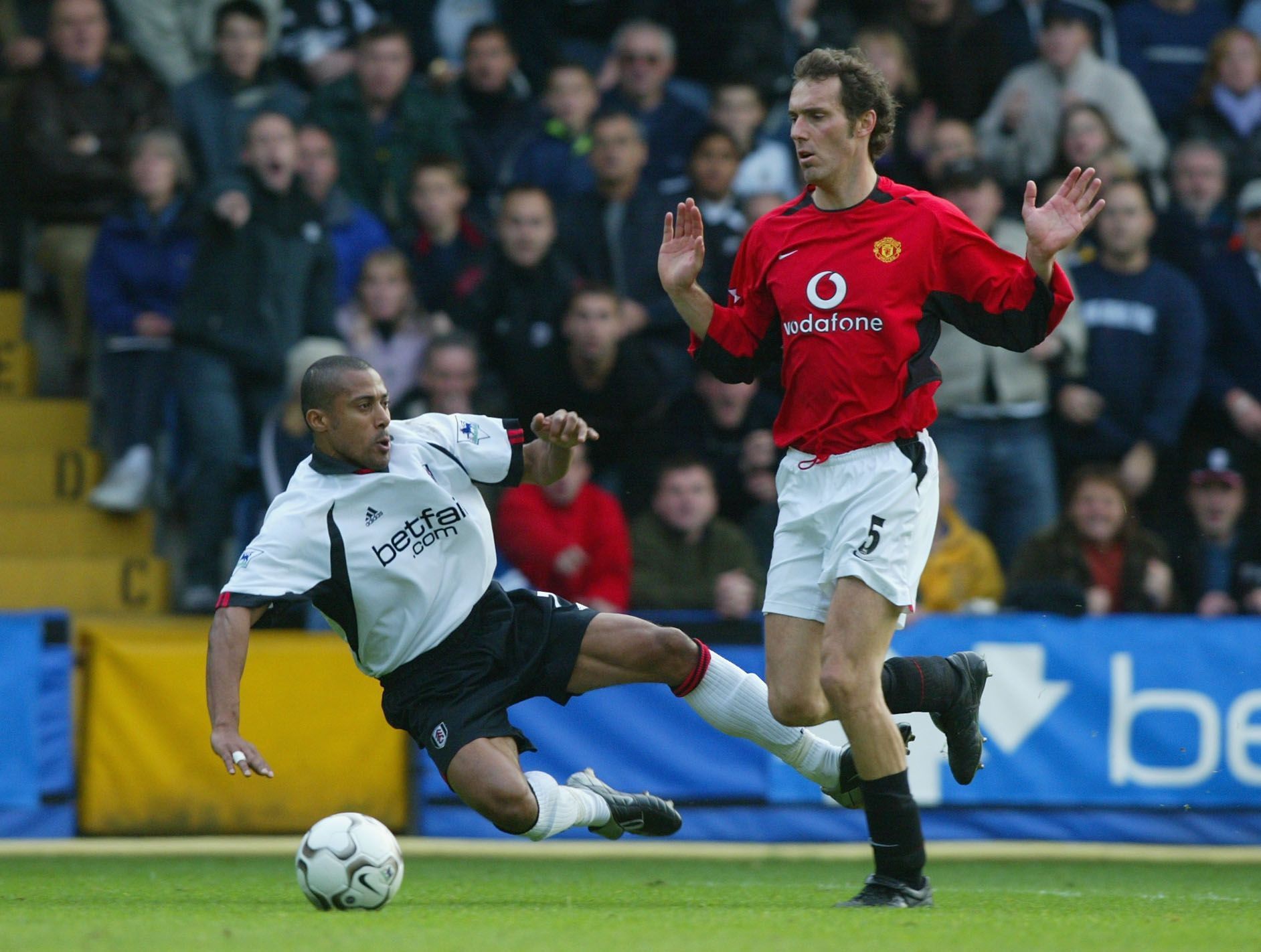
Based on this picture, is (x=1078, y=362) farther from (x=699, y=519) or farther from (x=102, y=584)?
(x=102, y=584)

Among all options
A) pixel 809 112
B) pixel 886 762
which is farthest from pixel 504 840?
pixel 809 112

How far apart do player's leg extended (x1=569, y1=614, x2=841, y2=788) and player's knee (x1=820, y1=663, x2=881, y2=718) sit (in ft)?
2.26

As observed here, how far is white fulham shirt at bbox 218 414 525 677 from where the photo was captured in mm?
6422

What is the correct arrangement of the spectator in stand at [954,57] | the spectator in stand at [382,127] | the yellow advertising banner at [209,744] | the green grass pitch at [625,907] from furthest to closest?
the spectator in stand at [954,57], the spectator in stand at [382,127], the yellow advertising banner at [209,744], the green grass pitch at [625,907]

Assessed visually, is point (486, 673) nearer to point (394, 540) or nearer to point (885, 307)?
point (394, 540)

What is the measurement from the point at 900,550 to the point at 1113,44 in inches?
279

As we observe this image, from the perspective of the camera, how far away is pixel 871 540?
6023mm

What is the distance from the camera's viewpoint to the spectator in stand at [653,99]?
11508 mm

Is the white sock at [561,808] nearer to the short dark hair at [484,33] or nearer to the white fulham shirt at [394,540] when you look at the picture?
the white fulham shirt at [394,540]

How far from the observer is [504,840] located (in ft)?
30.9

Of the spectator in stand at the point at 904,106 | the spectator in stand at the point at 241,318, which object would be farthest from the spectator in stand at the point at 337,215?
the spectator in stand at the point at 904,106

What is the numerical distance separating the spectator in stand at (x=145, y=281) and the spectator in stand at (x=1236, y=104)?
5.99 m

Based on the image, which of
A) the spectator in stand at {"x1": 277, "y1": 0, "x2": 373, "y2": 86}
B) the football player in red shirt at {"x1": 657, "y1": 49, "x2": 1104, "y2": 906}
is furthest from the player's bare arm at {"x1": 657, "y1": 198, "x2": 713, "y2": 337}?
the spectator in stand at {"x1": 277, "y1": 0, "x2": 373, "y2": 86}

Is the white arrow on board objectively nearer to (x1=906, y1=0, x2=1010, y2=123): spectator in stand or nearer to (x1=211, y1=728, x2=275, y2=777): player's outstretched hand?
(x1=906, y1=0, x2=1010, y2=123): spectator in stand
